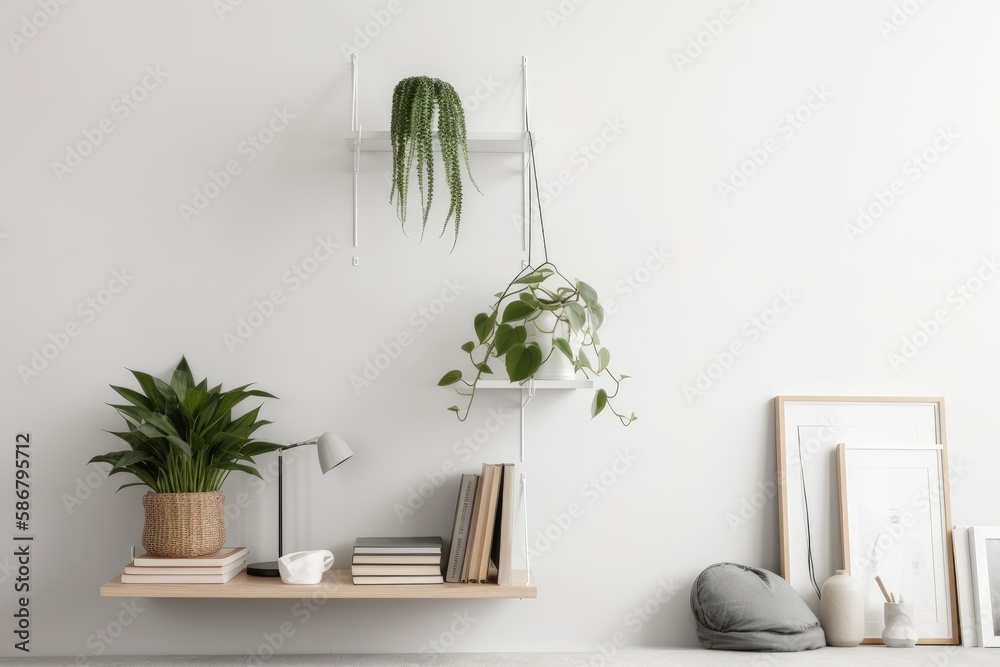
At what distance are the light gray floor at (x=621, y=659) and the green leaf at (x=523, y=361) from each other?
680 mm

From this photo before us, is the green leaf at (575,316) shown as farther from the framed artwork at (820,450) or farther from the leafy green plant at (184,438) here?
the leafy green plant at (184,438)

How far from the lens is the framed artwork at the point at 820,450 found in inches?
77.2

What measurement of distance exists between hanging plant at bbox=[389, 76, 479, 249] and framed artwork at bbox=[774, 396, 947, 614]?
1016mm

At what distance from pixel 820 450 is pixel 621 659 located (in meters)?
0.73

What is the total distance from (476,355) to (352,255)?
0.41m

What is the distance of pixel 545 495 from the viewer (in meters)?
1.99

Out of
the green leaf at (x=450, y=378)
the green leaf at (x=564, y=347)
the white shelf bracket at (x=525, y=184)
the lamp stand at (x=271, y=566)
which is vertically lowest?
the lamp stand at (x=271, y=566)

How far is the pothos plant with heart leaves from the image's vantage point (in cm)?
179

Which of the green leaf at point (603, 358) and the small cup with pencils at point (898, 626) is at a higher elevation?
the green leaf at point (603, 358)

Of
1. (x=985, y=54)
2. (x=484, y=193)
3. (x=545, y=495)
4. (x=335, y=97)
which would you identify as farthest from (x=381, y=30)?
(x=985, y=54)

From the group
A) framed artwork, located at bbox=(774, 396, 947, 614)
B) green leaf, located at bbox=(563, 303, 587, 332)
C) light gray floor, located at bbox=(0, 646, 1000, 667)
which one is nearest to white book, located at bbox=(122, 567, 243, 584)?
light gray floor, located at bbox=(0, 646, 1000, 667)

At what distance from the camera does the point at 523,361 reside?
5.84 feet

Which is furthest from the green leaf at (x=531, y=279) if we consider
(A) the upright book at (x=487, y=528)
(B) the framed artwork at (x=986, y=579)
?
(B) the framed artwork at (x=986, y=579)

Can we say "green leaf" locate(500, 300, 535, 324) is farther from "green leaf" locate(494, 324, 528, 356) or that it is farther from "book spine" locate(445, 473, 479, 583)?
"book spine" locate(445, 473, 479, 583)
